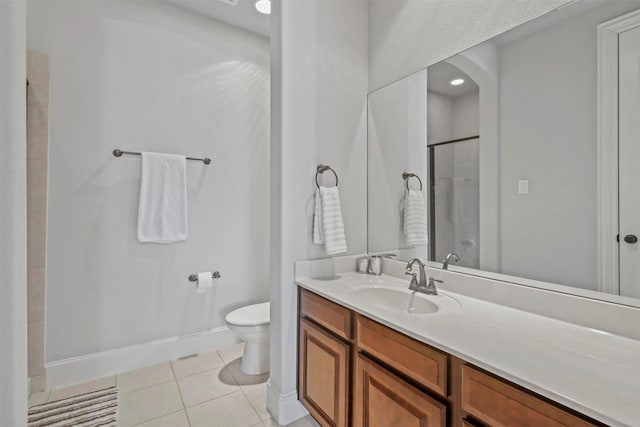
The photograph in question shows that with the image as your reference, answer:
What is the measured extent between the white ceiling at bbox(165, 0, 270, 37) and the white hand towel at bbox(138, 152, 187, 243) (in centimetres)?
119

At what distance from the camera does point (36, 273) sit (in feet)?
6.15

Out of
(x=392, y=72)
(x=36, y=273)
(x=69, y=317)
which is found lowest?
(x=69, y=317)

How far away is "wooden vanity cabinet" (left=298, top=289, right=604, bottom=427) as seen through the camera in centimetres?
78

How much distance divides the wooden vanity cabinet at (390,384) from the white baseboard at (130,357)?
46.1 inches

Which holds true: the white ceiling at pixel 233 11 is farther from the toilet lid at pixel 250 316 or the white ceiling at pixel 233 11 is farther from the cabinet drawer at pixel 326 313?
the toilet lid at pixel 250 316

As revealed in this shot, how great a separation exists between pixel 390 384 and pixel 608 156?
1134mm

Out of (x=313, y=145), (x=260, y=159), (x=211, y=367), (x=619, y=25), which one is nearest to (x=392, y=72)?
(x=313, y=145)

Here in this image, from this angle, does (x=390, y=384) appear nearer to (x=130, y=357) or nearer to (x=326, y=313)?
(x=326, y=313)

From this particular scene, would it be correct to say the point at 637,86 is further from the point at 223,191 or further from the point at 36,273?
the point at 36,273

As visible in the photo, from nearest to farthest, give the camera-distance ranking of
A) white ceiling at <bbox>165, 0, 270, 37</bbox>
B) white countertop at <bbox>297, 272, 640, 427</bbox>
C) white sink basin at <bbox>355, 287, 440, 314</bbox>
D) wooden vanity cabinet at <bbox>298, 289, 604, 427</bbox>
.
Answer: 1. white countertop at <bbox>297, 272, 640, 427</bbox>
2. wooden vanity cabinet at <bbox>298, 289, 604, 427</bbox>
3. white sink basin at <bbox>355, 287, 440, 314</bbox>
4. white ceiling at <bbox>165, 0, 270, 37</bbox>

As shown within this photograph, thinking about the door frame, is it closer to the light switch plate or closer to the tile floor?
the light switch plate

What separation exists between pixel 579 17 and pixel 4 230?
2037 millimetres

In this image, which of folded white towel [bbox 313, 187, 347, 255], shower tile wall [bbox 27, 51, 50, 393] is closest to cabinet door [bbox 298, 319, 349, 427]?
folded white towel [bbox 313, 187, 347, 255]

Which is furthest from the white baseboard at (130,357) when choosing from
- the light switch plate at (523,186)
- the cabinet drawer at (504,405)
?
the light switch plate at (523,186)
